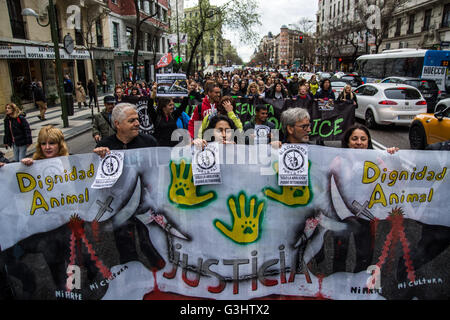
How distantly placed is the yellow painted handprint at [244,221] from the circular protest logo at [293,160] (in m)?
0.38

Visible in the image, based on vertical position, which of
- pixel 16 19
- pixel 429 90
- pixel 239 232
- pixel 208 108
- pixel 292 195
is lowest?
Result: pixel 239 232

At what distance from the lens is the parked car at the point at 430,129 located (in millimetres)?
6707

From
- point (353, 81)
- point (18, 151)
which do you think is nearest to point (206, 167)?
point (18, 151)

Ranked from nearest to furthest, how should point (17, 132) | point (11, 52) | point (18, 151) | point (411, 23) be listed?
point (17, 132) < point (18, 151) < point (11, 52) < point (411, 23)

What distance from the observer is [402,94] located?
410 inches

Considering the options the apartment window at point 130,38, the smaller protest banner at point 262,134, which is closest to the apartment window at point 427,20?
the apartment window at point 130,38

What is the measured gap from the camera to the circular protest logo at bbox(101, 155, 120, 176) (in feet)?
8.54

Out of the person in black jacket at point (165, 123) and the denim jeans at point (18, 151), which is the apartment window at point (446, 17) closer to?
the person in black jacket at point (165, 123)

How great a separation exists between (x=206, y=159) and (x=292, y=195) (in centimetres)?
77

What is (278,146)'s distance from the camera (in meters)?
2.58

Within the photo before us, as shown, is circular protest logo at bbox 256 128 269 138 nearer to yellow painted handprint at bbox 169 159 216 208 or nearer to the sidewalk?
yellow painted handprint at bbox 169 159 216 208

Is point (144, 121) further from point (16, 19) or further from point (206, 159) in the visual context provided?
point (16, 19)

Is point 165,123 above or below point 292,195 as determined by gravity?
above

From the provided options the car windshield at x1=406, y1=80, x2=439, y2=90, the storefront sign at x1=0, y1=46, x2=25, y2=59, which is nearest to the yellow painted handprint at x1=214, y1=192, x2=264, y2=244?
the car windshield at x1=406, y1=80, x2=439, y2=90
